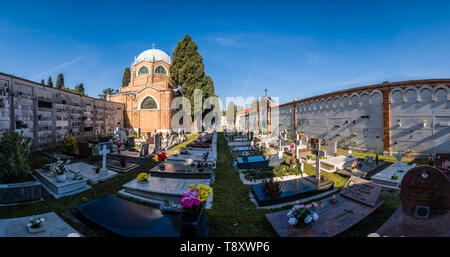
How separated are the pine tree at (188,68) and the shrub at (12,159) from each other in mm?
23241

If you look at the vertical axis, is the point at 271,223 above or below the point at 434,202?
below

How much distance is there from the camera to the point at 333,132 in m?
15.9

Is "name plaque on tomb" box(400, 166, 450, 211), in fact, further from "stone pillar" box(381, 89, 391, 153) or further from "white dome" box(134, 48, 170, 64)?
"white dome" box(134, 48, 170, 64)

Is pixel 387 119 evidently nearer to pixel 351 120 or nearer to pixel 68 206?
pixel 351 120

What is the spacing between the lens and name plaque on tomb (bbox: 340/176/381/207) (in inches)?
199

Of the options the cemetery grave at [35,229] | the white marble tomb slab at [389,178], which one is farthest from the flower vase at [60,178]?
the white marble tomb slab at [389,178]

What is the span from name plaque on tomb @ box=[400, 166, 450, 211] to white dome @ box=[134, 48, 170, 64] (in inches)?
1399

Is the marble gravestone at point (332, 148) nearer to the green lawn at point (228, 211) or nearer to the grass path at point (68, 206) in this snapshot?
the green lawn at point (228, 211)

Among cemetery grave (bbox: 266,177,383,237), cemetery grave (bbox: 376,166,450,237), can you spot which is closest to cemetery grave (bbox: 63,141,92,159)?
cemetery grave (bbox: 266,177,383,237)

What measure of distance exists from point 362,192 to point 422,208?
1295 mm
